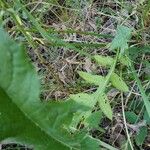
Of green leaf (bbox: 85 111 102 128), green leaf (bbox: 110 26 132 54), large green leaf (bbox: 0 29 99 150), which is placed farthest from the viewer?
green leaf (bbox: 110 26 132 54)

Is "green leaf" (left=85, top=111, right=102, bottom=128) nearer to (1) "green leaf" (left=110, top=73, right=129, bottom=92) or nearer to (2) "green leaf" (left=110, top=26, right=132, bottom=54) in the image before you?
(1) "green leaf" (left=110, top=73, right=129, bottom=92)

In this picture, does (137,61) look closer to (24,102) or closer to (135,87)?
(135,87)

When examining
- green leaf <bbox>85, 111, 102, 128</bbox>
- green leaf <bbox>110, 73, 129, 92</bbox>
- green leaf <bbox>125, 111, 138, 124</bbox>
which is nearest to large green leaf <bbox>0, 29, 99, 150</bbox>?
green leaf <bbox>85, 111, 102, 128</bbox>

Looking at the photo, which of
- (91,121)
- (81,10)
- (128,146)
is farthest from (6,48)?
(81,10)

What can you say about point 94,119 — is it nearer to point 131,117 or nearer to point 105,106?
point 105,106

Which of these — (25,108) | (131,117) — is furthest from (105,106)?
(25,108)

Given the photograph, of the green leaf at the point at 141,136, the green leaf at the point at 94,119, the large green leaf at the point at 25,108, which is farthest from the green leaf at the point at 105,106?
the large green leaf at the point at 25,108

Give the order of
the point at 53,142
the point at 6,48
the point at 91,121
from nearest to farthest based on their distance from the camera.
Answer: the point at 6,48
the point at 53,142
the point at 91,121
